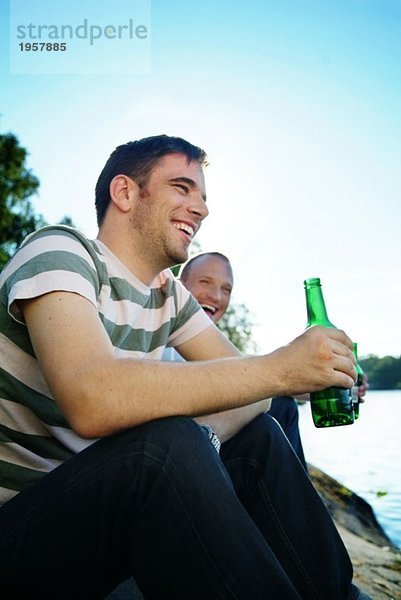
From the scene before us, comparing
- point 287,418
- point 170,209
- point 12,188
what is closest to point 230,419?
point 170,209

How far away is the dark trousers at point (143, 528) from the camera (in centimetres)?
125

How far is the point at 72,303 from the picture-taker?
4.91ft

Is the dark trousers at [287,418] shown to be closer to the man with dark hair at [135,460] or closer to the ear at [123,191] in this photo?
the man with dark hair at [135,460]

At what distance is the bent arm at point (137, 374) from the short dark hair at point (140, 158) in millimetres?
1165

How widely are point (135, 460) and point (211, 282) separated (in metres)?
3.50

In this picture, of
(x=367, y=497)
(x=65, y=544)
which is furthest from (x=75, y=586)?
(x=367, y=497)

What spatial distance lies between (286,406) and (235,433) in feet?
5.30

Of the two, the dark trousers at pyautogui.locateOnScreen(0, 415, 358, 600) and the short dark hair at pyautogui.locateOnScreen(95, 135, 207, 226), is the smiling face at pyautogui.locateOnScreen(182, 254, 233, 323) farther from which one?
the dark trousers at pyautogui.locateOnScreen(0, 415, 358, 600)

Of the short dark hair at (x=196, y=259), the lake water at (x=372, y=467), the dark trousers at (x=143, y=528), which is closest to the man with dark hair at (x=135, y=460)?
the dark trousers at (x=143, y=528)

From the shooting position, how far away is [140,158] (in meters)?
2.55

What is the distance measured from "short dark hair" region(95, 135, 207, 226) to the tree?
63.7ft

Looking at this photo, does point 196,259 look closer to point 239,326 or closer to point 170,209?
point 170,209

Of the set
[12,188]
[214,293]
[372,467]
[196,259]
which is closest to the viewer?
[214,293]

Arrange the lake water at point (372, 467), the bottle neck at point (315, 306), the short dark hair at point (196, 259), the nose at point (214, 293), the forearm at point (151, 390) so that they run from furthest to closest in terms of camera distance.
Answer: the lake water at point (372, 467), the short dark hair at point (196, 259), the nose at point (214, 293), the bottle neck at point (315, 306), the forearm at point (151, 390)
